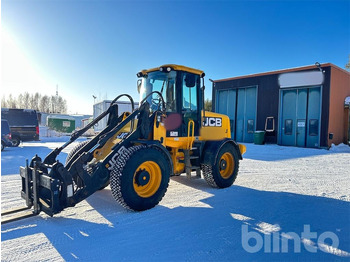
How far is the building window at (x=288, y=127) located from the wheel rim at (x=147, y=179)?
15425 mm

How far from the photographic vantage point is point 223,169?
629 centimetres

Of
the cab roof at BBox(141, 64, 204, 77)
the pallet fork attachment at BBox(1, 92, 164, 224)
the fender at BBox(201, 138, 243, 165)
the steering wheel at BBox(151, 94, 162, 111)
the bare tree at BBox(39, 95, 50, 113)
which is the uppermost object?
the bare tree at BBox(39, 95, 50, 113)

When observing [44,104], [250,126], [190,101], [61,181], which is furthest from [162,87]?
[44,104]

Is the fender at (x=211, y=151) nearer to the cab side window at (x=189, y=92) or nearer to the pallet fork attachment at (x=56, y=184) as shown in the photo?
the cab side window at (x=189, y=92)

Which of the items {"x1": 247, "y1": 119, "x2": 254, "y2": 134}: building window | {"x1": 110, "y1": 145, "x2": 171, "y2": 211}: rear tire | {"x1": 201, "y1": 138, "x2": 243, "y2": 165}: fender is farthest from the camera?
{"x1": 247, "y1": 119, "x2": 254, "y2": 134}: building window

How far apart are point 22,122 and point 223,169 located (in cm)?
1608

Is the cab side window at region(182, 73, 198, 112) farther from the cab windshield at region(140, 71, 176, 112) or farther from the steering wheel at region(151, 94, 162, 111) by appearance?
the steering wheel at region(151, 94, 162, 111)

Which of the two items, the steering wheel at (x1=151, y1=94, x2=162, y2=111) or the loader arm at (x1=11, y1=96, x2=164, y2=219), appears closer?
the loader arm at (x1=11, y1=96, x2=164, y2=219)

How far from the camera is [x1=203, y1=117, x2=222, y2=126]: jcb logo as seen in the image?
6.27 meters

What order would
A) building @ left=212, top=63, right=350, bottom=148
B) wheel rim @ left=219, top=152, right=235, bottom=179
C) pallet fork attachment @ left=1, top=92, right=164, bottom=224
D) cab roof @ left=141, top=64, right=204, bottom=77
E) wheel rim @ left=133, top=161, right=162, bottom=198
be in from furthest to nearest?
1. building @ left=212, top=63, right=350, bottom=148
2. wheel rim @ left=219, top=152, right=235, bottom=179
3. cab roof @ left=141, top=64, right=204, bottom=77
4. wheel rim @ left=133, top=161, right=162, bottom=198
5. pallet fork attachment @ left=1, top=92, right=164, bottom=224

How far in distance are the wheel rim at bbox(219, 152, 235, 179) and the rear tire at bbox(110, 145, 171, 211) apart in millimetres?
1907

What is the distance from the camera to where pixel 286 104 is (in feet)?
59.3

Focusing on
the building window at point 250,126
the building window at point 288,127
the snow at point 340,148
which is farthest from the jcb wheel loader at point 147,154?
the building window at point 250,126

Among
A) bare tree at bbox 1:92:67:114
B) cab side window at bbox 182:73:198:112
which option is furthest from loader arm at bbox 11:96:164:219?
bare tree at bbox 1:92:67:114
